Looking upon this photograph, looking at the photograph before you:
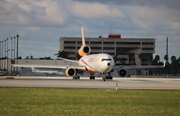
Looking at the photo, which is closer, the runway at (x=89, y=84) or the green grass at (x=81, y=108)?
the green grass at (x=81, y=108)

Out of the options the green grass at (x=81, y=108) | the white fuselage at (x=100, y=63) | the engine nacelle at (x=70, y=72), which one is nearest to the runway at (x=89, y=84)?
the white fuselage at (x=100, y=63)

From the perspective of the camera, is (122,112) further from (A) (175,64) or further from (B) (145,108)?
(A) (175,64)

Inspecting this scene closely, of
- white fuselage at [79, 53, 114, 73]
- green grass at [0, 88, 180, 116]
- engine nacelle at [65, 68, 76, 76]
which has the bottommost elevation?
green grass at [0, 88, 180, 116]

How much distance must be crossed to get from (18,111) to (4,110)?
0.74 meters

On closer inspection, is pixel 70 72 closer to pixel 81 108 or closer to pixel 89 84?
pixel 89 84

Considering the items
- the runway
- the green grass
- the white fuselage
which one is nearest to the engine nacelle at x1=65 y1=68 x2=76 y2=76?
the white fuselage

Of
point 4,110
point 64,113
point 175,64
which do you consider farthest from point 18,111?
point 175,64

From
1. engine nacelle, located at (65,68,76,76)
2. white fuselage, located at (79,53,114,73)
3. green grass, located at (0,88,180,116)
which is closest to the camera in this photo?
green grass, located at (0,88,180,116)

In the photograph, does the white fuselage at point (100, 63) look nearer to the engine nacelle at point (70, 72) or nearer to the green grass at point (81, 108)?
the engine nacelle at point (70, 72)

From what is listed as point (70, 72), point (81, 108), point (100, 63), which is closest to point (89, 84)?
point (100, 63)

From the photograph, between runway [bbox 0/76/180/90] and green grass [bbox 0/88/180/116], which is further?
runway [bbox 0/76/180/90]

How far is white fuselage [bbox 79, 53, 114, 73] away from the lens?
70.1 meters

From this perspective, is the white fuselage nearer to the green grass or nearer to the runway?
the runway

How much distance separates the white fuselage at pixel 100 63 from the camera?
7006 centimetres
